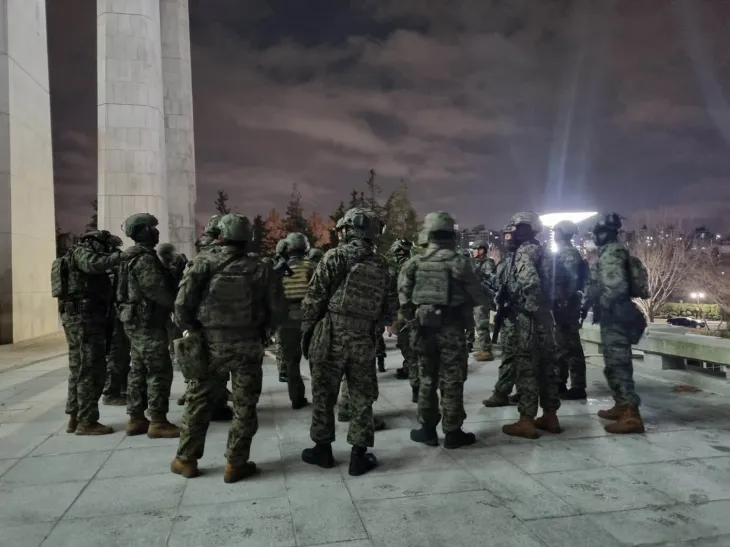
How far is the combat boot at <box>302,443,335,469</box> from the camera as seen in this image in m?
4.34

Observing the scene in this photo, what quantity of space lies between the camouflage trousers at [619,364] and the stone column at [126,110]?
1237 cm

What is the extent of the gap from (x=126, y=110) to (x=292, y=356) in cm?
1093

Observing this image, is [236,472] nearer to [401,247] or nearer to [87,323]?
[87,323]

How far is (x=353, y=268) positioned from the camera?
172 inches

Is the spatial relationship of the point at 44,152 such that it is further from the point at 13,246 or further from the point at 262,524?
the point at 262,524

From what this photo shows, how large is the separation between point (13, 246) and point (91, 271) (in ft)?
31.9

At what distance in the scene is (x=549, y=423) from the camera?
5.26 m

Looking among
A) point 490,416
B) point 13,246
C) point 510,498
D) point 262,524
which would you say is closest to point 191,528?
point 262,524

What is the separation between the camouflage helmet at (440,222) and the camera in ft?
16.1

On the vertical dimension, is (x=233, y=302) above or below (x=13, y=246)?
below

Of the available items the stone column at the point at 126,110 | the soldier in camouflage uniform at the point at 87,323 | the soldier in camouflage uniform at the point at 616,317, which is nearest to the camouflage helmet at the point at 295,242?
the soldier in camouflage uniform at the point at 87,323

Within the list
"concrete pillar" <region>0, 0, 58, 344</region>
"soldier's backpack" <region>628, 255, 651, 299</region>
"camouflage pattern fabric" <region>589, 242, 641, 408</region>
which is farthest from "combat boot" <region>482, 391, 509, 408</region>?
"concrete pillar" <region>0, 0, 58, 344</region>

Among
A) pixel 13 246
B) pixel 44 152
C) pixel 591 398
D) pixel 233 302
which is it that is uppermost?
A: pixel 44 152

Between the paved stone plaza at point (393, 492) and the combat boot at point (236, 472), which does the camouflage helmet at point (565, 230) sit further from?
the combat boot at point (236, 472)
